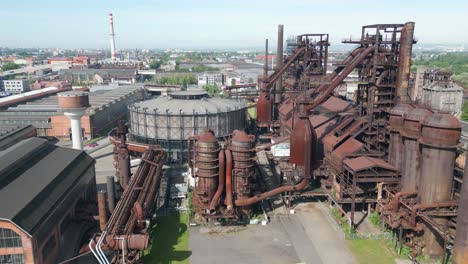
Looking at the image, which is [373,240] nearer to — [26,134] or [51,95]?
[26,134]

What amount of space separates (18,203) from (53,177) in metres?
5.66

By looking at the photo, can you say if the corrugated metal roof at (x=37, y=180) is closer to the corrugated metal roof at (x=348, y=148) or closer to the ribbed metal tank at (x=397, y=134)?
the corrugated metal roof at (x=348, y=148)

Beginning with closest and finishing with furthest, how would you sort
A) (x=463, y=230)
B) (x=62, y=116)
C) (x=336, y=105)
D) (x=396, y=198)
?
(x=463, y=230), (x=396, y=198), (x=336, y=105), (x=62, y=116)

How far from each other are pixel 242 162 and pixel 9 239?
19.9 meters

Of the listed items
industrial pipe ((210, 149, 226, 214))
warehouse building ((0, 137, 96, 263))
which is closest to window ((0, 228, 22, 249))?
warehouse building ((0, 137, 96, 263))

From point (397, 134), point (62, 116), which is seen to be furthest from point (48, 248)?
point (62, 116)

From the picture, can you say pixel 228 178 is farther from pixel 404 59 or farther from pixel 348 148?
pixel 404 59

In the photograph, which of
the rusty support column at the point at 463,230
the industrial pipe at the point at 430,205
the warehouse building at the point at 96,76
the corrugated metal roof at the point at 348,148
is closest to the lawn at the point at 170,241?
the corrugated metal roof at the point at 348,148

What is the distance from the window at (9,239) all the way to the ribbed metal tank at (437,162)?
3095 cm

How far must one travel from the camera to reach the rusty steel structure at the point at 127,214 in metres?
25.1

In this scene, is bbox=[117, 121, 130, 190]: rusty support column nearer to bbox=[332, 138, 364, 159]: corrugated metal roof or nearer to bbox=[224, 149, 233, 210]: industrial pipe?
bbox=[224, 149, 233, 210]: industrial pipe

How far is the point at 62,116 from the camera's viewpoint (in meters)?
69.6

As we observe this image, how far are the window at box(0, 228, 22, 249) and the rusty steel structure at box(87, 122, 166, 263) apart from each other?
15.1ft

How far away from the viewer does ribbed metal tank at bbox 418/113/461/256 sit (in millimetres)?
28375
